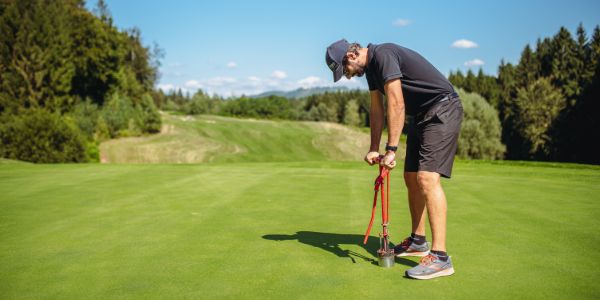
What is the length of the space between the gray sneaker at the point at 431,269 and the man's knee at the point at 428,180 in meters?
0.62

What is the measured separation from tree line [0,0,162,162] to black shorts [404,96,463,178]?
907 inches

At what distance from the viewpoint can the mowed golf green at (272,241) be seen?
3422 mm

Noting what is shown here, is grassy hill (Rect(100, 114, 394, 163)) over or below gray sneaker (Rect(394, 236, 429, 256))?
below

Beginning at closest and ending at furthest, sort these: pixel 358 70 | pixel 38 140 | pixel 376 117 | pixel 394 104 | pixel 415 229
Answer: pixel 394 104 → pixel 358 70 → pixel 415 229 → pixel 376 117 → pixel 38 140

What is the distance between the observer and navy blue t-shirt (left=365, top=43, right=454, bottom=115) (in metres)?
4.29

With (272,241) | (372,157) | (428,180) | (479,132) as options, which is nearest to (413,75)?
(372,157)

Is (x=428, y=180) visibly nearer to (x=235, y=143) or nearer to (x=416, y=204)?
(x=416, y=204)

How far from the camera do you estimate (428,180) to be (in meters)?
4.23

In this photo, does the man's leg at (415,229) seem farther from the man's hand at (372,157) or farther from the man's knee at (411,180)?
the man's hand at (372,157)

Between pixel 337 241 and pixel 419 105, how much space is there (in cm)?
160

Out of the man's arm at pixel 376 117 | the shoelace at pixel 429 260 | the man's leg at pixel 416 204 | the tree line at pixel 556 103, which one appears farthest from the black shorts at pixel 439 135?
the tree line at pixel 556 103

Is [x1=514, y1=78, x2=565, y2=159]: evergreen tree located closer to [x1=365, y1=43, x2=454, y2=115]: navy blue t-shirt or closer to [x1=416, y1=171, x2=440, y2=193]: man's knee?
[x1=365, y1=43, x2=454, y2=115]: navy blue t-shirt

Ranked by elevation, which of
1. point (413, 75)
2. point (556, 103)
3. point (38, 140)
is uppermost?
point (556, 103)

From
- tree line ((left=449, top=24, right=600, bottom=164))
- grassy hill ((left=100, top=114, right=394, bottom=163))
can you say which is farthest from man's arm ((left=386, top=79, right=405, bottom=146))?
tree line ((left=449, top=24, right=600, bottom=164))
